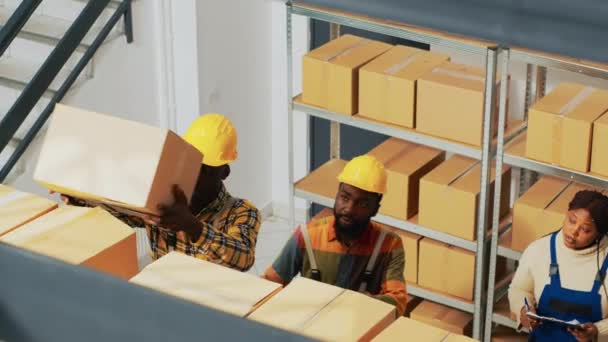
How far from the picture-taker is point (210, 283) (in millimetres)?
1953

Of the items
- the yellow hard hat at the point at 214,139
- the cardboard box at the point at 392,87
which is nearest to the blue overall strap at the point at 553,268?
the cardboard box at the point at 392,87

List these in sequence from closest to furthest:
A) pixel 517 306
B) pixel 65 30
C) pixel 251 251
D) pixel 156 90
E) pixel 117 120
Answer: pixel 117 120 → pixel 251 251 → pixel 517 306 → pixel 65 30 → pixel 156 90

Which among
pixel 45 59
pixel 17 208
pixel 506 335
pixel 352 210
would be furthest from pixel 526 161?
pixel 17 208

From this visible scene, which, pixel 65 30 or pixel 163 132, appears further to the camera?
pixel 65 30

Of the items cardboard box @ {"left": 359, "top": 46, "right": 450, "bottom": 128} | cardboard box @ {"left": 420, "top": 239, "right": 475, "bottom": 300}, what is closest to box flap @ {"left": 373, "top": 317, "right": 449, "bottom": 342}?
cardboard box @ {"left": 359, "top": 46, "right": 450, "bottom": 128}

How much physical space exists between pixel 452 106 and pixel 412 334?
367cm

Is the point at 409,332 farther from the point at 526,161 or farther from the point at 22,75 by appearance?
the point at 22,75

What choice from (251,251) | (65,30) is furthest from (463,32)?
(65,30)

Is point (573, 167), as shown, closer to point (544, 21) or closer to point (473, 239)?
point (473, 239)

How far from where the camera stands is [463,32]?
2.60ft

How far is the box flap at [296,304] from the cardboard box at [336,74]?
3.49m

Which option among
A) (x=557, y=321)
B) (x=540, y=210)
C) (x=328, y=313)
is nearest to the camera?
(x=328, y=313)

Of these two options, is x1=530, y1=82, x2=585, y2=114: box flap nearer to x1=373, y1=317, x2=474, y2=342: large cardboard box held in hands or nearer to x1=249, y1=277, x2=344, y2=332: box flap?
x1=249, y1=277, x2=344, y2=332: box flap

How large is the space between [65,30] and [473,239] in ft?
9.39
